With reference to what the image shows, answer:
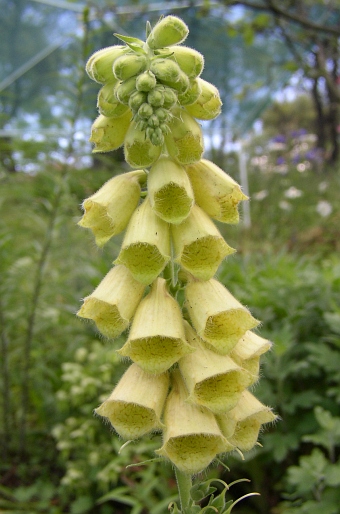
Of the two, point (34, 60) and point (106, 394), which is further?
point (34, 60)

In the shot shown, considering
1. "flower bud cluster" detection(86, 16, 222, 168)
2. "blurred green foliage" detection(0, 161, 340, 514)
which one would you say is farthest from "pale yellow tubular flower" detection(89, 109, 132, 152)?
"blurred green foliage" detection(0, 161, 340, 514)

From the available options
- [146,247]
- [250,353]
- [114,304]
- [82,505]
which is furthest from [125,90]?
[82,505]

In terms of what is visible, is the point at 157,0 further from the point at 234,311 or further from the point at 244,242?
the point at 234,311

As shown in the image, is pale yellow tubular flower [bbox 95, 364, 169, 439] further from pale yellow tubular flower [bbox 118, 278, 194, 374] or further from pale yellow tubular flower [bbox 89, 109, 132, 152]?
pale yellow tubular flower [bbox 89, 109, 132, 152]

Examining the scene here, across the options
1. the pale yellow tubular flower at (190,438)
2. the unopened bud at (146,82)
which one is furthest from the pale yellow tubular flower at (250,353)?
the unopened bud at (146,82)

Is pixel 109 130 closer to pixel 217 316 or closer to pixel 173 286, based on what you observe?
pixel 173 286

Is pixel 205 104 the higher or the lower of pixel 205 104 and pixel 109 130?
the higher

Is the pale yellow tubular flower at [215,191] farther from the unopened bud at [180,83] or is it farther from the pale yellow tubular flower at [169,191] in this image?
the unopened bud at [180,83]

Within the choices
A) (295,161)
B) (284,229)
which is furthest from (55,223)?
(295,161)
